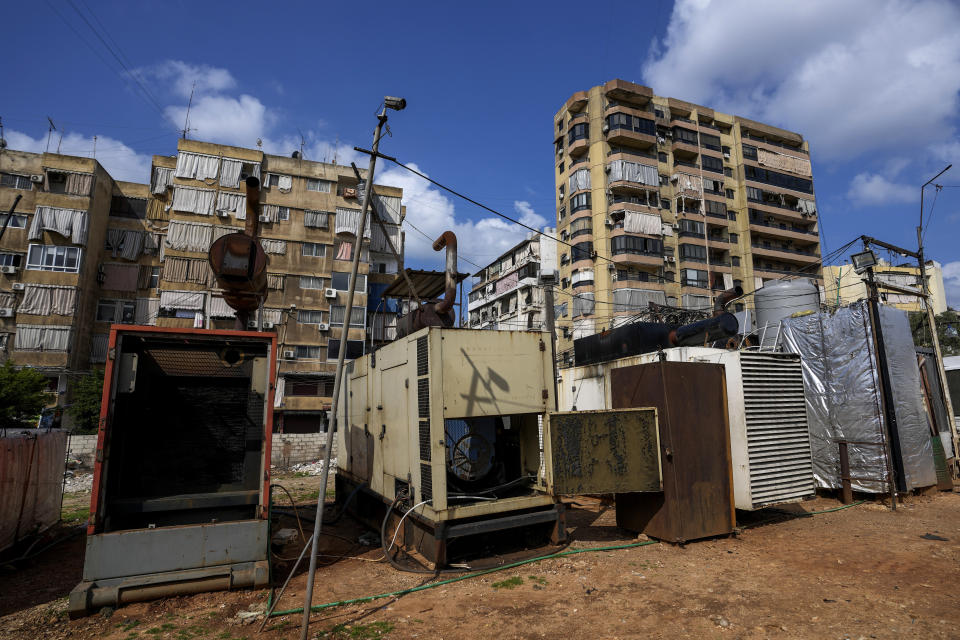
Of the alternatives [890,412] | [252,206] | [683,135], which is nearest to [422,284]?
[252,206]

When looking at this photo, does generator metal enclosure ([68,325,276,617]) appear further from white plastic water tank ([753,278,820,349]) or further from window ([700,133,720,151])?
window ([700,133,720,151])

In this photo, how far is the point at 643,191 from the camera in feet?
135

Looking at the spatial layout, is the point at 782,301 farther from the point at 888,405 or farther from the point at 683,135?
the point at 683,135

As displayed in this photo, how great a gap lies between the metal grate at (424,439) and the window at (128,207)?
3611 cm

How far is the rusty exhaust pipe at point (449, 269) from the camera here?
9662mm

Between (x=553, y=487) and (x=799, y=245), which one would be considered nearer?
(x=553, y=487)

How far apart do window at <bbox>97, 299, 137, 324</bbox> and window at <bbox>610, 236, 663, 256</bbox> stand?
114ft

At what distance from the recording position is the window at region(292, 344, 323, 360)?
33.0 metres

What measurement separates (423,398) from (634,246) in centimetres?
3610

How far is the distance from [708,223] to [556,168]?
14484 mm

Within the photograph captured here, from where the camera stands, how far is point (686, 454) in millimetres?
7117

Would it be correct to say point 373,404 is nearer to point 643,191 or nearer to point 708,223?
point 643,191

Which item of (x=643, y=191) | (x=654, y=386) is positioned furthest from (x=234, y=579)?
(x=643, y=191)

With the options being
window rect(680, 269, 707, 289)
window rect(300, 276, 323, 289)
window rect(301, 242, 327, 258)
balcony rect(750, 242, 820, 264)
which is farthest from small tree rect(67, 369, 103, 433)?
balcony rect(750, 242, 820, 264)
